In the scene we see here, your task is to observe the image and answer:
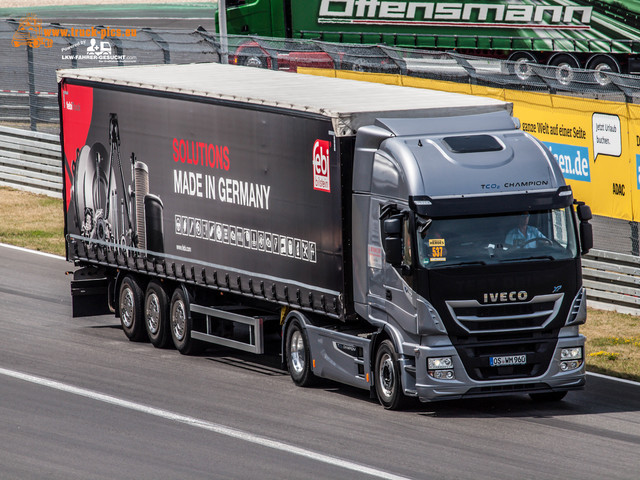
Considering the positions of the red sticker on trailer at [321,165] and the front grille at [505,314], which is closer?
the front grille at [505,314]

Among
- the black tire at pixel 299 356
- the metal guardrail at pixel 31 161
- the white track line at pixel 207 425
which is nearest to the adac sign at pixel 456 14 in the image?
the metal guardrail at pixel 31 161

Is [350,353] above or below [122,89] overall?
below

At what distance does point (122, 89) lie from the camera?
59.7 feet

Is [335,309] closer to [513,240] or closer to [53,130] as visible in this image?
[513,240]

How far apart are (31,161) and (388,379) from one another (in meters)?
18.1

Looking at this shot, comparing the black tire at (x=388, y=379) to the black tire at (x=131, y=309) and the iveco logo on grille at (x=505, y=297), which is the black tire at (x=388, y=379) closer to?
the iveco logo on grille at (x=505, y=297)

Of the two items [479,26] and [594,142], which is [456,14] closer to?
[479,26]

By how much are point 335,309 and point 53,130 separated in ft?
56.7

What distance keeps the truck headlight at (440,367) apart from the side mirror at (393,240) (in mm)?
1131

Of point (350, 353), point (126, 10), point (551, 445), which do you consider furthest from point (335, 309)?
point (126, 10)

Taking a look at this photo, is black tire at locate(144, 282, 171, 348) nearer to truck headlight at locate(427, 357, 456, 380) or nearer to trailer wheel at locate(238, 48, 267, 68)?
truck headlight at locate(427, 357, 456, 380)

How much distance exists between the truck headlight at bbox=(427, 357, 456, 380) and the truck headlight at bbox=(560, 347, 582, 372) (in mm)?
1314

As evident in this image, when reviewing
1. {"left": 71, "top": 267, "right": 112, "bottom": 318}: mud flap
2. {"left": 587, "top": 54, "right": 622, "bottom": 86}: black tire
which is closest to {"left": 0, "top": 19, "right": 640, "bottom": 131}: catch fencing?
{"left": 587, "top": 54, "right": 622, "bottom": 86}: black tire

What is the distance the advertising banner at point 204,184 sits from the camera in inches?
583
